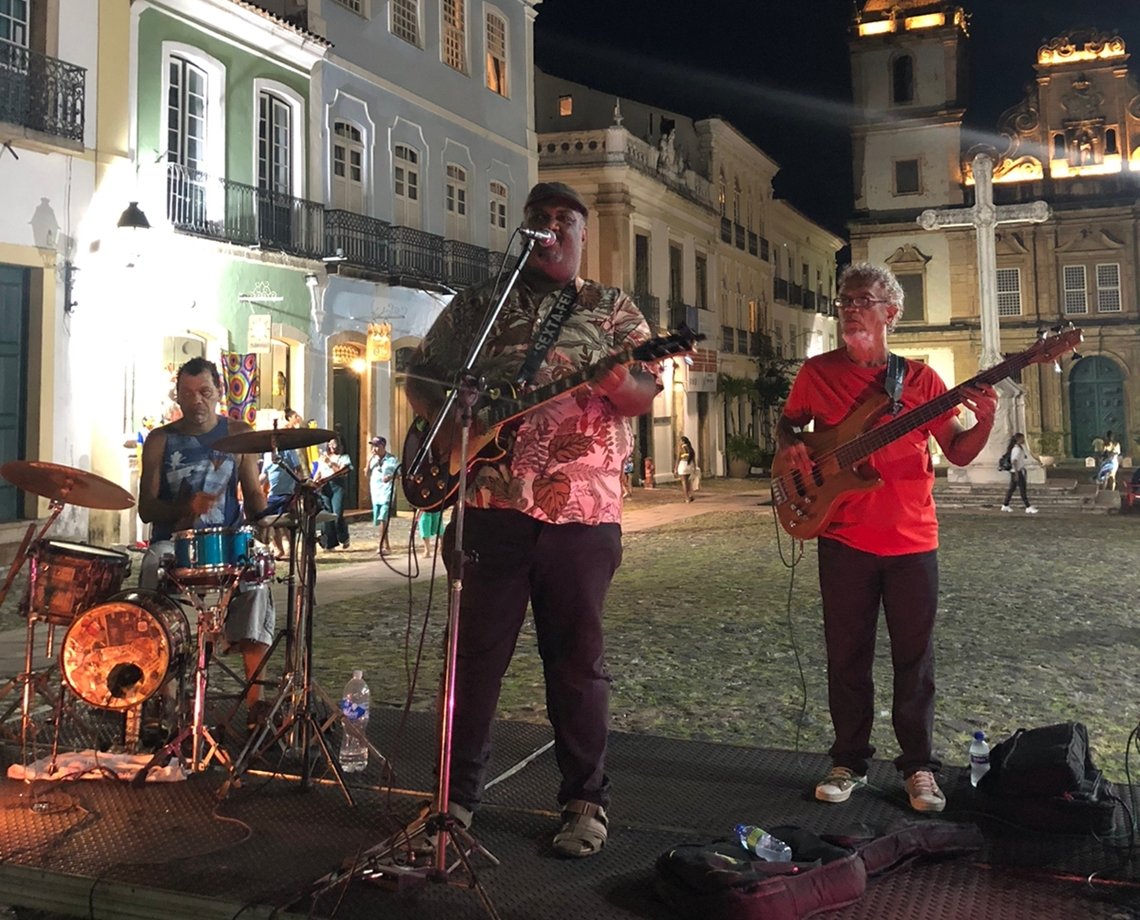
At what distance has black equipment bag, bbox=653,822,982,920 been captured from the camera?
9.60 feet

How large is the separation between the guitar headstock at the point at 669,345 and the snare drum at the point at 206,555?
7.18 ft

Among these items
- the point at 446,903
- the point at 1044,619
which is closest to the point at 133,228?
the point at 1044,619

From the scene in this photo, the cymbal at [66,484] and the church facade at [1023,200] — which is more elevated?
the church facade at [1023,200]

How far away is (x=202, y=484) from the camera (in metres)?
5.14

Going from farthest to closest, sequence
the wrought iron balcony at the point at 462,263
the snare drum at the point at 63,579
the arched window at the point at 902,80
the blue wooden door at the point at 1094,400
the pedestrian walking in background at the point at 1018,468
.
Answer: the arched window at the point at 902,80 → the blue wooden door at the point at 1094,400 → the wrought iron balcony at the point at 462,263 → the pedestrian walking in background at the point at 1018,468 → the snare drum at the point at 63,579

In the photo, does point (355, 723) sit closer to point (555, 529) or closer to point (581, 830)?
point (581, 830)

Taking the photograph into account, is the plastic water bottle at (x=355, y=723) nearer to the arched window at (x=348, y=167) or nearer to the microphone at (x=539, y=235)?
the microphone at (x=539, y=235)

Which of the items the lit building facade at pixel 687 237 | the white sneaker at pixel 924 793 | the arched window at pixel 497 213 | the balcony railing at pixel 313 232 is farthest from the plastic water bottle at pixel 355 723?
the lit building facade at pixel 687 237

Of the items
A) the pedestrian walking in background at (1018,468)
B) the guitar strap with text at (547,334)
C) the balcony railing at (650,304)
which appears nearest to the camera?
the guitar strap with text at (547,334)

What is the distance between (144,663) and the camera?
4.51 meters

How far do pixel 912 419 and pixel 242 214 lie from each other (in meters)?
14.3

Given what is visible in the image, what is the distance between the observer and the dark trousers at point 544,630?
3.50 m

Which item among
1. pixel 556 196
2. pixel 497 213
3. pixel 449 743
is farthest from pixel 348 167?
pixel 449 743

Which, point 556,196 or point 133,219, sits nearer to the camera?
point 556,196
